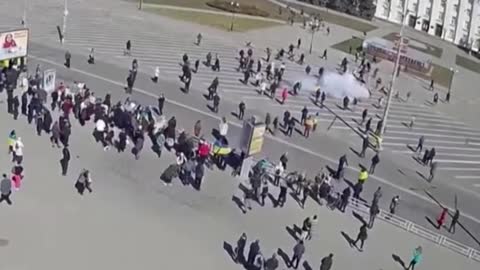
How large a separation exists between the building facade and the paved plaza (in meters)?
22.2

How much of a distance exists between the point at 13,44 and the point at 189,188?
50.8ft

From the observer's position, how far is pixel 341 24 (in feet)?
280

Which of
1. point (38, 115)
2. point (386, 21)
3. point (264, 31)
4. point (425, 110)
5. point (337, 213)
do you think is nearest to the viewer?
point (337, 213)

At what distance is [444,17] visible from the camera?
87.7m

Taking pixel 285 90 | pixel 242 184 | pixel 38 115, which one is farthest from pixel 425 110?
pixel 38 115

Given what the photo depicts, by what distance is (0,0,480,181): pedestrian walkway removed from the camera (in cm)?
5012

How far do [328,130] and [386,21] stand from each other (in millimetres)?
45824

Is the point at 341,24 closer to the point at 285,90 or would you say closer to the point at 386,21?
the point at 386,21

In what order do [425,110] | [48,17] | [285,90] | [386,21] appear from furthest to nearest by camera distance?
[386,21] < [48,17] < [425,110] < [285,90]

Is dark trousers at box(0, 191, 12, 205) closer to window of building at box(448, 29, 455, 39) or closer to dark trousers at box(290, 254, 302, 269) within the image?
dark trousers at box(290, 254, 302, 269)

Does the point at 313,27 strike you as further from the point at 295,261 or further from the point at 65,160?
the point at 295,261

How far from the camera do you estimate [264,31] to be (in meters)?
75.6

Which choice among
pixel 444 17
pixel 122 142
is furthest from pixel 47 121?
pixel 444 17

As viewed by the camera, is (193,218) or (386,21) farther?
(386,21)
